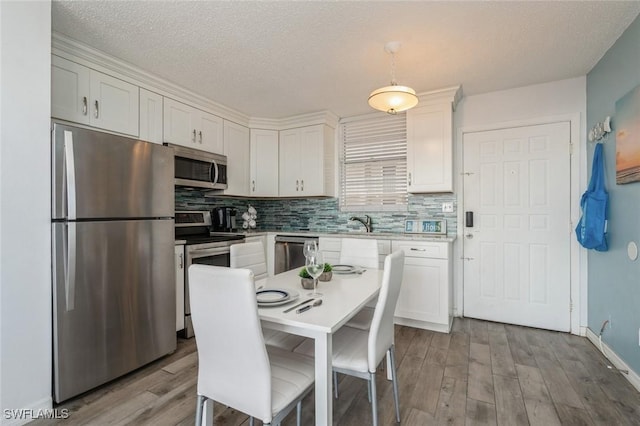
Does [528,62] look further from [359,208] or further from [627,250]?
[359,208]

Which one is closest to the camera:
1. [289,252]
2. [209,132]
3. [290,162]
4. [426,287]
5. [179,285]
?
[179,285]

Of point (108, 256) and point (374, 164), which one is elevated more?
point (374, 164)

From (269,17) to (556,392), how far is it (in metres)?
3.04

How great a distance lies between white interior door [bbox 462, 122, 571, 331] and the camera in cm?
297

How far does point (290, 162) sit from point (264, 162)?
0.35 metres

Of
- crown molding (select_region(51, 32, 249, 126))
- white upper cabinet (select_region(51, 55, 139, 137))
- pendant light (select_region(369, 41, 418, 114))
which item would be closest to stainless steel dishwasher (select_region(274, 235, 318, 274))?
crown molding (select_region(51, 32, 249, 126))

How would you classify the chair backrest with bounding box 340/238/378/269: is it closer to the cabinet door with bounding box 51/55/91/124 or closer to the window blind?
the window blind

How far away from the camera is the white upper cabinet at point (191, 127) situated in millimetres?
2979

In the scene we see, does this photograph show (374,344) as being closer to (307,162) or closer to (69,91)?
(69,91)

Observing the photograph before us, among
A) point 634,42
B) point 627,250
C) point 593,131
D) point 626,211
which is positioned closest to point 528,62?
point 634,42

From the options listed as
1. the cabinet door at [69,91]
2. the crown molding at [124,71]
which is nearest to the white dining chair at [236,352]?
the cabinet door at [69,91]

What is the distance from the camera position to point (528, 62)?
2584 millimetres

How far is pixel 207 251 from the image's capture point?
9.57 ft

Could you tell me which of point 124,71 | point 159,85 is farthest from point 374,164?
point 124,71
